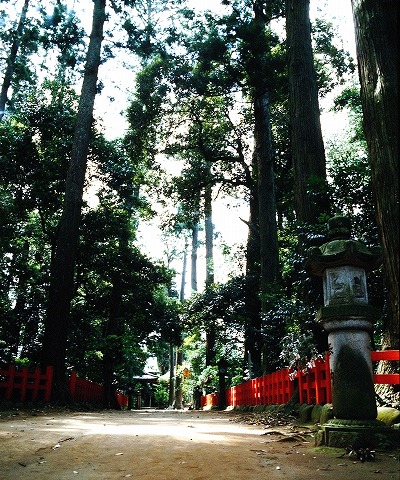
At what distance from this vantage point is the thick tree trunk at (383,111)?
3.05 metres

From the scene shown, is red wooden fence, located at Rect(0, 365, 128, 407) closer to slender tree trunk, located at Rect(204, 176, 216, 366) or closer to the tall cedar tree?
the tall cedar tree

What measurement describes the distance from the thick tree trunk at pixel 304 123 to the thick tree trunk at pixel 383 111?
307 centimetres

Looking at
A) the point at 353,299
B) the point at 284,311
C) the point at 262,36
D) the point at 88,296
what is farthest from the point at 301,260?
the point at 88,296

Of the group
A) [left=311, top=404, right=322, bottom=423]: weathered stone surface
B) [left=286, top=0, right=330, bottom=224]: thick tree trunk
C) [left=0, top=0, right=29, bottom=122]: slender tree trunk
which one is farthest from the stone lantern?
[left=0, top=0, right=29, bottom=122]: slender tree trunk

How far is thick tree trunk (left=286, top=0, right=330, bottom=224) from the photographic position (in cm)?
697

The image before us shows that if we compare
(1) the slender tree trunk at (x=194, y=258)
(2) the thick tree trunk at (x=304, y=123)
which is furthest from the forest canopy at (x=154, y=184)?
(1) the slender tree trunk at (x=194, y=258)

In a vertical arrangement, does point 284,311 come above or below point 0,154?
below

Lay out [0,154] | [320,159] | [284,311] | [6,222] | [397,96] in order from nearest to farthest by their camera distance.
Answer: [397,96], [284,311], [320,159], [6,222], [0,154]

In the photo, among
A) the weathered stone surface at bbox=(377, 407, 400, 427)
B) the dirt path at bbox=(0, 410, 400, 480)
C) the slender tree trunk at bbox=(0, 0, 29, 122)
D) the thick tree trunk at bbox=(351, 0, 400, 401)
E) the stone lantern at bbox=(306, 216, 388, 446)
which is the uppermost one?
the slender tree trunk at bbox=(0, 0, 29, 122)

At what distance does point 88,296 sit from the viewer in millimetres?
15562

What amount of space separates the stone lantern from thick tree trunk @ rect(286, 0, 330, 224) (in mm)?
2778

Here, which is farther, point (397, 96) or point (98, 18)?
point (98, 18)

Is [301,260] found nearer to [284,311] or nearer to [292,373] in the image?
[284,311]

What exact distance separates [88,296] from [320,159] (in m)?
10.8
